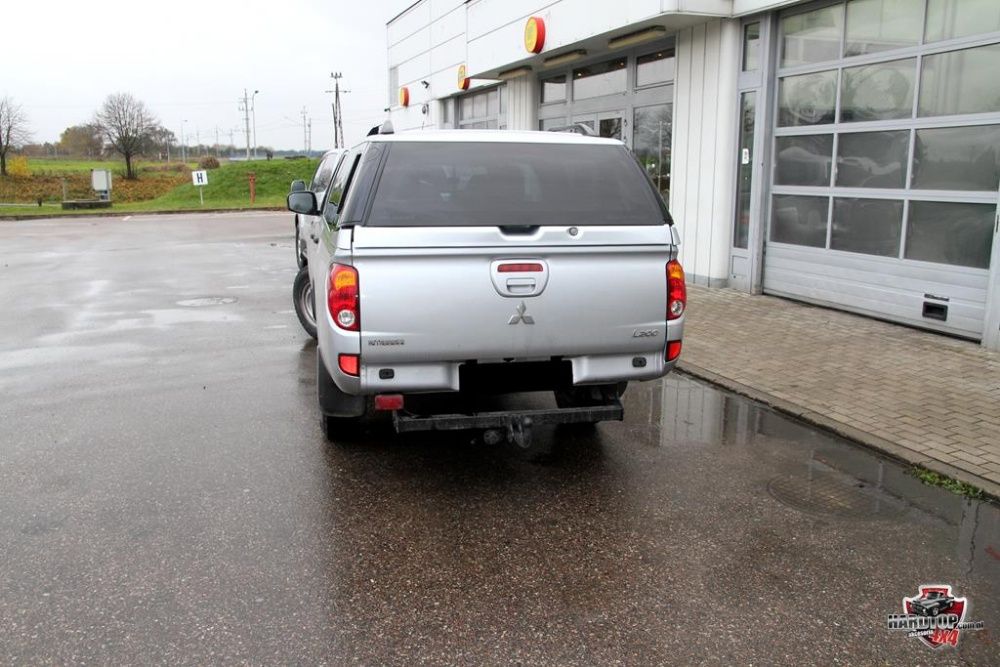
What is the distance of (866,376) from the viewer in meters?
6.91

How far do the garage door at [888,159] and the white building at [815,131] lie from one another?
0.02 m

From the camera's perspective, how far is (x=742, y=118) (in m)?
10.9

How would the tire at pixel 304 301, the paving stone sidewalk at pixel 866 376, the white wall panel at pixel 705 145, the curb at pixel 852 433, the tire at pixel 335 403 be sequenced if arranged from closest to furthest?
1. the curb at pixel 852 433
2. the tire at pixel 335 403
3. the paving stone sidewalk at pixel 866 376
4. the tire at pixel 304 301
5. the white wall panel at pixel 705 145

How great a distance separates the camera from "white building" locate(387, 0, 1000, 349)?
8016 mm

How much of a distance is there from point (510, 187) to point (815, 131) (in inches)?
254

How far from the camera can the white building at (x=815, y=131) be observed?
316 inches

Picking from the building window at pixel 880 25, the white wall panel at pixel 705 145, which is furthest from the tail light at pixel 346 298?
the white wall panel at pixel 705 145

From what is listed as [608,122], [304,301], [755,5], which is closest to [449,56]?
[608,122]

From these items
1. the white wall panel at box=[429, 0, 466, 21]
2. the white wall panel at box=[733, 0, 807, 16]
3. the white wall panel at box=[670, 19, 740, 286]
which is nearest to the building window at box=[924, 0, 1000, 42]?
the white wall panel at box=[733, 0, 807, 16]

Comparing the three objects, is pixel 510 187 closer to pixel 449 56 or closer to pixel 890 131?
pixel 890 131

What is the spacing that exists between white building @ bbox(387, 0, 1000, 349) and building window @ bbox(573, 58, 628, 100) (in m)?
0.04

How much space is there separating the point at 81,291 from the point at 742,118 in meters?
9.75

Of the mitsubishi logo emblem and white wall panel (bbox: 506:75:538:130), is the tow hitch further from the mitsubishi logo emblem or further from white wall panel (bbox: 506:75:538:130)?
white wall panel (bbox: 506:75:538:130)

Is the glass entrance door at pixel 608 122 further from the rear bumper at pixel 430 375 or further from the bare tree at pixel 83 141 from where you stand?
the bare tree at pixel 83 141
